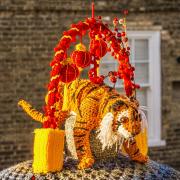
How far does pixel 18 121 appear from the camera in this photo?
7711 millimetres

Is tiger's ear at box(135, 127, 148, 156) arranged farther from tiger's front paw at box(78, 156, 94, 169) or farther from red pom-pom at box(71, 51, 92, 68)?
red pom-pom at box(71, 51, 92, 68)

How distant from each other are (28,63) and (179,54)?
2500mm

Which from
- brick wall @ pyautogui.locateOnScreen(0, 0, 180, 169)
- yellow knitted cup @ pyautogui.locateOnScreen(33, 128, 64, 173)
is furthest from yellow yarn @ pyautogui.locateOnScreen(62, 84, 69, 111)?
brick wall @ pyautogui.locateOnScreen(0, 0, 180, 169)

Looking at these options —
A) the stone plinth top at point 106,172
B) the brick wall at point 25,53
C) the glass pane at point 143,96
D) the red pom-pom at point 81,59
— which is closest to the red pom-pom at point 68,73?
the red pom-pom at point 81,59

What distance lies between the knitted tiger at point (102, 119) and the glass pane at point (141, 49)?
5.46 m

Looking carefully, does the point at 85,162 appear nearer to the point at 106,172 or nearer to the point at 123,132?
the point at 106,172

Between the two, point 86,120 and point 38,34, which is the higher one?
point 38,34

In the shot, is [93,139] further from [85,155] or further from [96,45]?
[96,45]

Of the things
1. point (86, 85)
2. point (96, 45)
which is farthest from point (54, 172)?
point (96, 45)

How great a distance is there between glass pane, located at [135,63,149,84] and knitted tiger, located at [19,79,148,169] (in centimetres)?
545

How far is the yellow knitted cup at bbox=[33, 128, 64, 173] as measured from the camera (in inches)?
108

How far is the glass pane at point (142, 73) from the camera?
845cm

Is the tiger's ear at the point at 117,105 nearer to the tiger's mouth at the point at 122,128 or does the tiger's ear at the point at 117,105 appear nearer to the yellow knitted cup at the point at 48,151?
the tiger's mouth at the point at 122,128

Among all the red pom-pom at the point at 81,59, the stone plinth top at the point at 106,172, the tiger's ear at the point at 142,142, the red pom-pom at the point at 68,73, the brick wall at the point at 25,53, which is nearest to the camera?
the stone plinth top at the point at 106,172
